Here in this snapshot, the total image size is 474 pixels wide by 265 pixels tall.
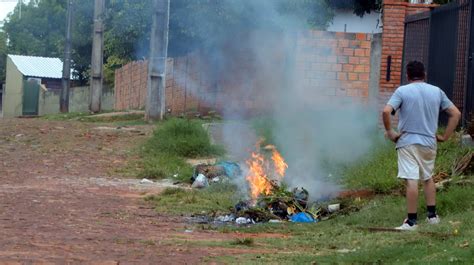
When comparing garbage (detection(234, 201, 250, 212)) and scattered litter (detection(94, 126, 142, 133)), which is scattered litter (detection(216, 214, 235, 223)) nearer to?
garbage (detection(234, 201, 250, 212))

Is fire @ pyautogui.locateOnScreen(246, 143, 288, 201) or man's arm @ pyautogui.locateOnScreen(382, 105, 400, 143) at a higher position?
man's arm @ pyautogui.locateOnScreen(382, 105, 400, 143)

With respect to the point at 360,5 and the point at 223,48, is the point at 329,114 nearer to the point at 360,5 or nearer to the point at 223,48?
the point at 223,48

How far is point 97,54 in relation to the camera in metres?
27.2

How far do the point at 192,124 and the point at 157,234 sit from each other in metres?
8.25

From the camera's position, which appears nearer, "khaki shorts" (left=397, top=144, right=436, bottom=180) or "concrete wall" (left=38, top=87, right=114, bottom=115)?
"khaki shorts" (left=397, top=144, right=436, bottom=180)

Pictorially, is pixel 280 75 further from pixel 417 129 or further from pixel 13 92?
pixel 13 92

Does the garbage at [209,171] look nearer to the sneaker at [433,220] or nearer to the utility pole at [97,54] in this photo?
the sneaker at [433,220]

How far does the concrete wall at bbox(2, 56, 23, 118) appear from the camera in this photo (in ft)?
179

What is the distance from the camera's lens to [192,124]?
15852 millimetres

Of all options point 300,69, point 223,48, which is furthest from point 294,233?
point 223,48

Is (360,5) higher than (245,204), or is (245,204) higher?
(360,5)

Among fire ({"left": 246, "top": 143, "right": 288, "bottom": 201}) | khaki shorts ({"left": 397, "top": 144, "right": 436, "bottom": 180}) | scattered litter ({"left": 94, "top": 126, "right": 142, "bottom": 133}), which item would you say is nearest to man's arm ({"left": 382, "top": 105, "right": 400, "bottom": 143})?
khaki shorts ({"left": 397, "top": 144, "right": 436, "bottom": 180})

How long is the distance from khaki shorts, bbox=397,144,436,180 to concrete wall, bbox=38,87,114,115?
3170cm

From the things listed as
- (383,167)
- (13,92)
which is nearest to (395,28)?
(383,167)
